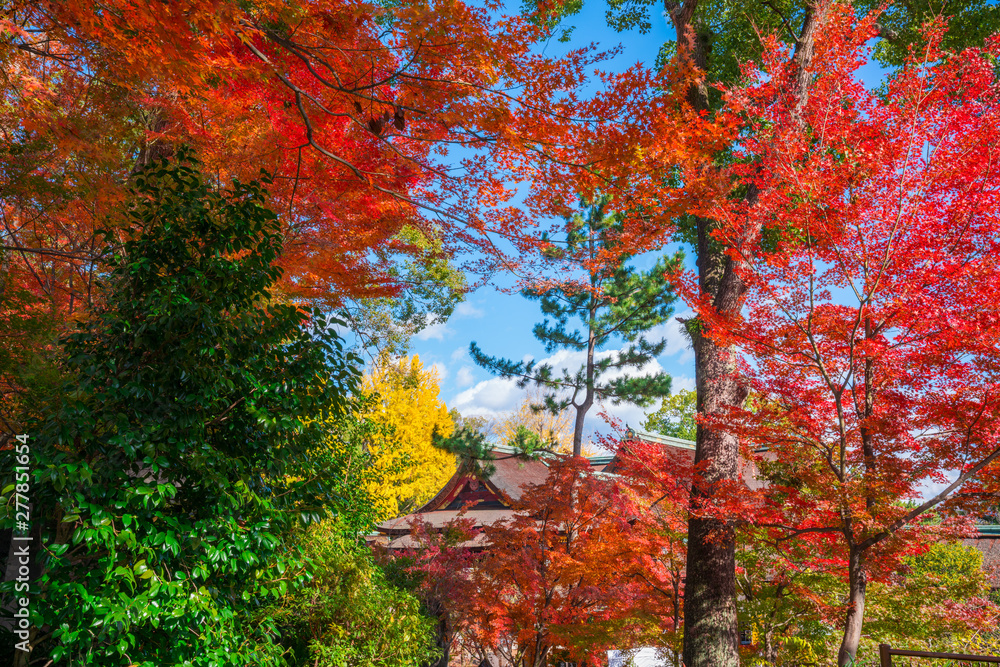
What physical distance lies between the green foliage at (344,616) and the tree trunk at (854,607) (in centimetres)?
366

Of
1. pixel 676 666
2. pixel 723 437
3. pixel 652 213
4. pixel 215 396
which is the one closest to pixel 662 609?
pixel 676 666

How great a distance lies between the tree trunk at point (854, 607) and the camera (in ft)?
15.6

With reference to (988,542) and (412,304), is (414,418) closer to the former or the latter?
(412,304)

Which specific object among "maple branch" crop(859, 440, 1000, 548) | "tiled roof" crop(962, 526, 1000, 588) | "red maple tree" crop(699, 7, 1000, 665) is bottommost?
"tiled roof" crop(962, 526, 1000, 588)

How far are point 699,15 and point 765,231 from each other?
10.9ft

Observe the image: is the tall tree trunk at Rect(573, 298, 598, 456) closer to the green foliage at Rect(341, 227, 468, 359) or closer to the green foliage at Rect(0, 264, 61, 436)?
the green foliage at Rect(341, 227, 468, 359)

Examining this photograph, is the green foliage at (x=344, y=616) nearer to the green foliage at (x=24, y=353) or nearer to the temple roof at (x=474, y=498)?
the green foliage at (x=24, y=353)

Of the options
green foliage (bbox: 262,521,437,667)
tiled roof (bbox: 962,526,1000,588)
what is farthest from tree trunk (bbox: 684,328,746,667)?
tiled roof (bbox: 962,526,1000,588)

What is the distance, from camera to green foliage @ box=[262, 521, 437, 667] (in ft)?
15.9

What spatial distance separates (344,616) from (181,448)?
2648 mm

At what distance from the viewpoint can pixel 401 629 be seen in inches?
202

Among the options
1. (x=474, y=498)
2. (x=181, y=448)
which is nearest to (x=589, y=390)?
(x=474, y=498)

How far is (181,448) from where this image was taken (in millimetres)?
3182

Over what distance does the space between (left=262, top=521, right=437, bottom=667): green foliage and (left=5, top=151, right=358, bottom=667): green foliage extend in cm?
86
